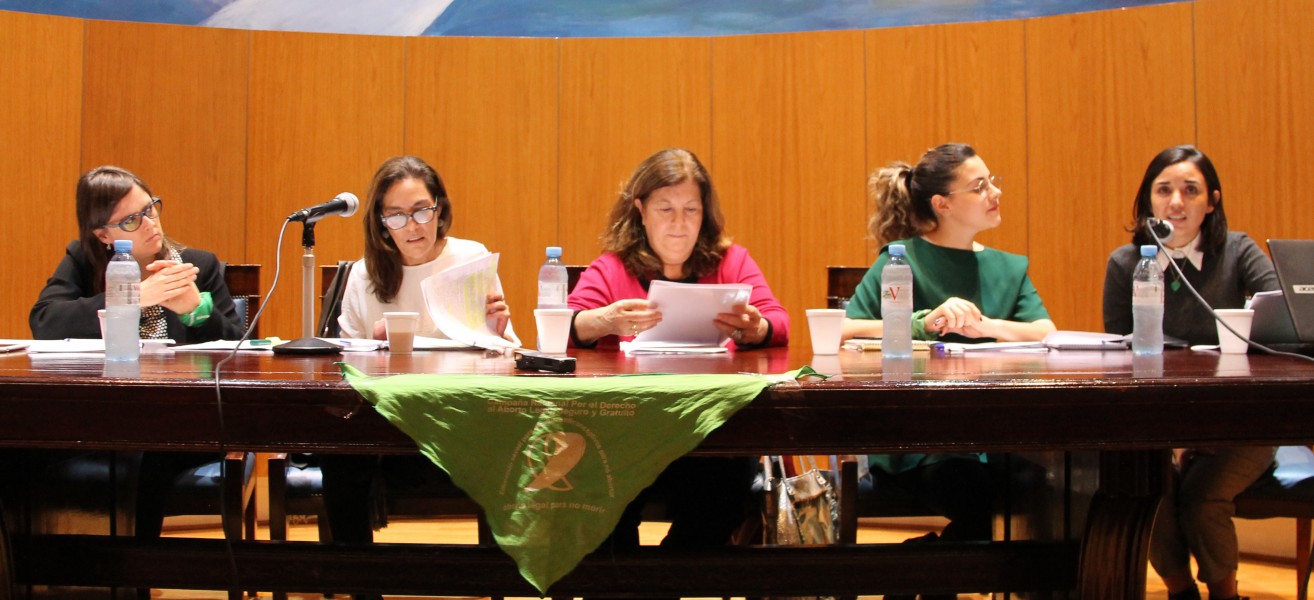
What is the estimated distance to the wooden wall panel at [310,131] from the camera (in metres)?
4.85

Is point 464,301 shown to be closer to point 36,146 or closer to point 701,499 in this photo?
point 701,499

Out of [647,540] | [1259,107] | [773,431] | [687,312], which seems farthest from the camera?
[1259,107]

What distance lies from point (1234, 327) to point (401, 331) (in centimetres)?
161

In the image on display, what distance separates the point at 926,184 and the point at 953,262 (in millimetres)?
224

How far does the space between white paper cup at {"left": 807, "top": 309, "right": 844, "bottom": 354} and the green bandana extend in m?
0.65

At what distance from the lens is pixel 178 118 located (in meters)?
4.75

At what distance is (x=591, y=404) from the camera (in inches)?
51.8

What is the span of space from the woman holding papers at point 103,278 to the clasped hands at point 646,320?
96 cm

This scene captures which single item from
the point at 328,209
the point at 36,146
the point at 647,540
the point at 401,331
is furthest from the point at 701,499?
the point at 36,146

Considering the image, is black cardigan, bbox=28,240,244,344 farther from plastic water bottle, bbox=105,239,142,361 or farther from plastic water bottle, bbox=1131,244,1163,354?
plastic water bottle, bbox=1131,244,1163,354

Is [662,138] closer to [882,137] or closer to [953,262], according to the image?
[882,137]

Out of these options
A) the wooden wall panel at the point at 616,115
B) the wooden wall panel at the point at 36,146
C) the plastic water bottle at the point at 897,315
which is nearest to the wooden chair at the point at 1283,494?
the plastic water bottle at the point at 897,315

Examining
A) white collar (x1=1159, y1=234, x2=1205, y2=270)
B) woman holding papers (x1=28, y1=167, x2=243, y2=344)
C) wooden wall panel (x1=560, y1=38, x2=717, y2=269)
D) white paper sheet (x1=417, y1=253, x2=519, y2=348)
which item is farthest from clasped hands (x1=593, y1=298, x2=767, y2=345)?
wooden wall panel (x1=560, y1=38, x2=717, y2=269)

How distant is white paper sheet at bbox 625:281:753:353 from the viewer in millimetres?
2150
